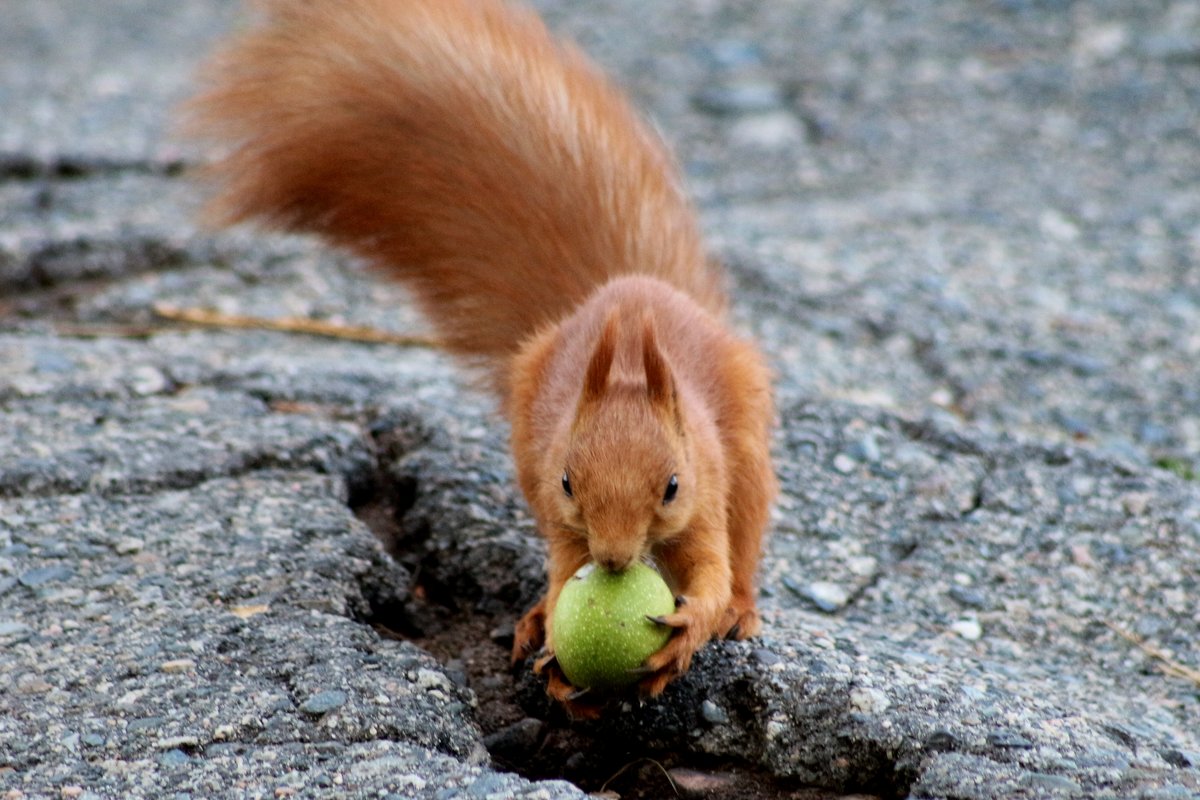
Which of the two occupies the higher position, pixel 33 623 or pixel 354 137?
pixel 354 137

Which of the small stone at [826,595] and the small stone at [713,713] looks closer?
the small stone at [713,713]

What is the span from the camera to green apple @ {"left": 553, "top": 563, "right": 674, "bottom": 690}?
6.70ft

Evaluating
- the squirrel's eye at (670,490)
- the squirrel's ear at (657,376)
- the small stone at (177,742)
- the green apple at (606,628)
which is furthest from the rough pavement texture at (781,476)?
the squirrel's ear at (657,376)

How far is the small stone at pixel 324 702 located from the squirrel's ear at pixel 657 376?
2.00 feet

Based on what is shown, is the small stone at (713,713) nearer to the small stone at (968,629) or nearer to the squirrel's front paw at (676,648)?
the squirrel's front paw at (676,648)

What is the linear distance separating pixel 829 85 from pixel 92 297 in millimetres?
2690

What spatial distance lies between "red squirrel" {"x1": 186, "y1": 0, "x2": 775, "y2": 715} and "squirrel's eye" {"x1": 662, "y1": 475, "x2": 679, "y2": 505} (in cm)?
2

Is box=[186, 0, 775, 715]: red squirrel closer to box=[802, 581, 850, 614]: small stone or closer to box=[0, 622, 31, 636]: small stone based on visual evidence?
box=[802, 581, 850, 614]: small stone

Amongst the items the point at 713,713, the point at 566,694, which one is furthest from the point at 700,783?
the point at 566,694

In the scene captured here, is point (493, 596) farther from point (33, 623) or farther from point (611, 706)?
point (33, 623)

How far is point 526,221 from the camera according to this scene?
275cm

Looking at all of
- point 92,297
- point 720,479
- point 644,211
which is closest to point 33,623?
point 720,479

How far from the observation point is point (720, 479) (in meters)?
2.33

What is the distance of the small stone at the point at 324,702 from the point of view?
205cm
